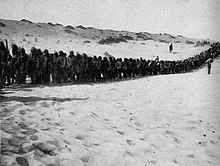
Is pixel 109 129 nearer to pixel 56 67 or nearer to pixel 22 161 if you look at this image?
pixel 22 161

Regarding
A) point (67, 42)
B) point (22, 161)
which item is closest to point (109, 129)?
point (22, 161)

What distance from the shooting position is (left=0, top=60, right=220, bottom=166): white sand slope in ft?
5.81

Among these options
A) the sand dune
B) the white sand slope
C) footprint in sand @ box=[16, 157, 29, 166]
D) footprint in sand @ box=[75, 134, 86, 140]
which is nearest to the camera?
footprint in sand @ box=[16, 157, 29, 166]

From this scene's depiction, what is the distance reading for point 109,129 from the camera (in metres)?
2.32

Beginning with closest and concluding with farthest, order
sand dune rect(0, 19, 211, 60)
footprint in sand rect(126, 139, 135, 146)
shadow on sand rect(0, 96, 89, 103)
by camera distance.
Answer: footprint in sand rect(126, 139, 135, 146) < shadow on sand rect(0, 96, 89, 103) < sand dune rect(0, 19, 211, 60)

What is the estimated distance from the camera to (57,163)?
164cm

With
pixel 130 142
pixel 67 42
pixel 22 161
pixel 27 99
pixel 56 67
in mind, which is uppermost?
pixel 67 42

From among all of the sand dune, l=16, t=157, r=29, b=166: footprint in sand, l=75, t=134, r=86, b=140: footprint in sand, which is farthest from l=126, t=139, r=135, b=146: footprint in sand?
the sand dune

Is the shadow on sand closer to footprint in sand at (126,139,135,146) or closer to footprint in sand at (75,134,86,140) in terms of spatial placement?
footprint in sand at (75,134,86,140)

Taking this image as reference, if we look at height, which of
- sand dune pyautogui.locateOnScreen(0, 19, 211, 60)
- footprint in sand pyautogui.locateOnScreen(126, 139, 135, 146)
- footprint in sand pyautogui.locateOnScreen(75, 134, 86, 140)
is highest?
sand dune pyautogui.locateOnScreen(0, 19, 211, 60)

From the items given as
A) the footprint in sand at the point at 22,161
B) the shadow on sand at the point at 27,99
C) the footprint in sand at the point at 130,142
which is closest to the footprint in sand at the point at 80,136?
the footprint in sand at the point at 130,142

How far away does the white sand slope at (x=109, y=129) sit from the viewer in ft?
5.81

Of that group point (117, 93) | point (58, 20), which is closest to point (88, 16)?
point (58, 20)

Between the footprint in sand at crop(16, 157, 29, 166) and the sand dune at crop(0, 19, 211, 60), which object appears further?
the sand dune at crop(0, 19, 211, 60)
